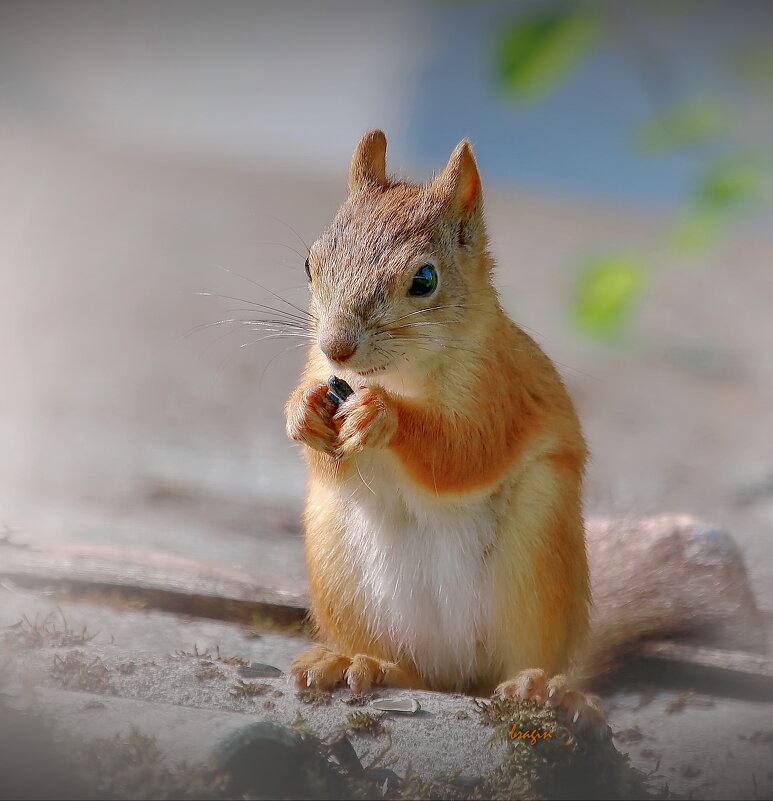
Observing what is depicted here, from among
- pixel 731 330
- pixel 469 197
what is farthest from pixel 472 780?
pixel 731 330

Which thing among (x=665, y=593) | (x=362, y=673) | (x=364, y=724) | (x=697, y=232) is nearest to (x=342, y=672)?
(x=362, y=673)

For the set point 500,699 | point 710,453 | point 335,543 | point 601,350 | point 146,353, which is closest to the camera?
point 500,699

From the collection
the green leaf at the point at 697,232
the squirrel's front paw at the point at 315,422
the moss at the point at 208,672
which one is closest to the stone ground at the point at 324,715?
the moss at the point at 208,672

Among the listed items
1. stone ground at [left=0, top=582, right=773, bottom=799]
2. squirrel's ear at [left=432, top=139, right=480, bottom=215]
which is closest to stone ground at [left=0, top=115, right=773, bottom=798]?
stone ground at [left=0, top=582, right=773, bottom=799]

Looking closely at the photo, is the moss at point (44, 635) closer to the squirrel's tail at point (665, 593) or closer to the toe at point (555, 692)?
the toe at point (555, 692)

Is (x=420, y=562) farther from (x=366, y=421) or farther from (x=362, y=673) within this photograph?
(x=366, y=421)

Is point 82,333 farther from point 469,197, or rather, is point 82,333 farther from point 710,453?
point 469,197

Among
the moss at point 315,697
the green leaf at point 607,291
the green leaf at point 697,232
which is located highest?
the green leaf at point 697,232
